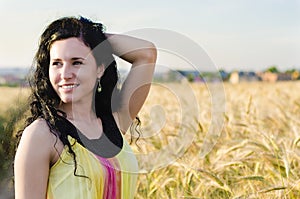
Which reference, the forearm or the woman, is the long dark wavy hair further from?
the forearm

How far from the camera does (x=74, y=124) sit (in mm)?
2094

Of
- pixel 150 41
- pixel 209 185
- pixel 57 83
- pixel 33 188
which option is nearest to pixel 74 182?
pixel 33 188

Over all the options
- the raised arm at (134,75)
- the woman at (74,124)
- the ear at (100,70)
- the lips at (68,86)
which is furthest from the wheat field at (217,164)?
the lips at (68,86)

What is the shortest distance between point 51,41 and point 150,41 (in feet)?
1.54

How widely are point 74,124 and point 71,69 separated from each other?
0.17 meters

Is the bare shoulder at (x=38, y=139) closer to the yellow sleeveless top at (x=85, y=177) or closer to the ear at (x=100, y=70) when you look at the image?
the yellow sleeveless top at (x=85, y=177)

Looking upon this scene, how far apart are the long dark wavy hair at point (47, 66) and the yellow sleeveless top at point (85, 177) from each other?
0.04m

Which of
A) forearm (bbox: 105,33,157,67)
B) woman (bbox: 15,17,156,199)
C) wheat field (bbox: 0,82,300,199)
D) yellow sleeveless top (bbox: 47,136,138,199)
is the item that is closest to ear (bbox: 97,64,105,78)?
woman (bbox: 15,17,156,199)

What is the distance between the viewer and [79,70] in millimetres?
2076

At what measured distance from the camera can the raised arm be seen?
7.94 feet

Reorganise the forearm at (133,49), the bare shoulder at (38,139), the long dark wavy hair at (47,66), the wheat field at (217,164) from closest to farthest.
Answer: the bare shoulder at (38,139) → the long dark wavy hair at (47,66) → the forearm at (133,49) → the wheat field at (217,164)

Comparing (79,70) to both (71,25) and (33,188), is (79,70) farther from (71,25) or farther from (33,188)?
(33,188)

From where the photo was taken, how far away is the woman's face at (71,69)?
6.73 feet

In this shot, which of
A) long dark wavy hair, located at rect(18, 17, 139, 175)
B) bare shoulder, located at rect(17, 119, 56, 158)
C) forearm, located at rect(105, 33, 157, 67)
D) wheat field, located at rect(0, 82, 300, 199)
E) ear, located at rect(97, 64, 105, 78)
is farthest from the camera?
wheat field, located at rect(0, 82, 300, 199)
